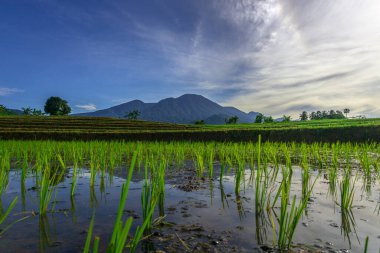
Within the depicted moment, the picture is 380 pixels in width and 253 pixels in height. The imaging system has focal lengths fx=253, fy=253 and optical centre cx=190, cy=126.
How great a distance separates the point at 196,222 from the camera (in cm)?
240

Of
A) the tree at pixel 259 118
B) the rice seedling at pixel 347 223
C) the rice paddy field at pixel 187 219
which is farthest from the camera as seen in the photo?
the tree at pixel 259 118

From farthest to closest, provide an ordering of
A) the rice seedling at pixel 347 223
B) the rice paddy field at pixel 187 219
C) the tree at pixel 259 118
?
the tree at pixel 259 118 → the rice seedling at pixel 347 223 → the rice paddy field at pixel 187 219

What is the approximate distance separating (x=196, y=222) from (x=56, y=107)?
105 meters

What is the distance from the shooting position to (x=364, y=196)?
11.1 ft

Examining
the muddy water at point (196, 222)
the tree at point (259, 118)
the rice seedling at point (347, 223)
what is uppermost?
the tree at point (259, 118)

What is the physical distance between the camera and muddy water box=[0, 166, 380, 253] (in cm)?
190

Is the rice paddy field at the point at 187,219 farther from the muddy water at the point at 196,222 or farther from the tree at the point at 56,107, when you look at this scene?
the tree at the point at 56,107

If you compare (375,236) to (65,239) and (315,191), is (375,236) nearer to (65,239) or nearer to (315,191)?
(315,191)

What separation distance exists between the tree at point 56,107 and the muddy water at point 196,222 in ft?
337

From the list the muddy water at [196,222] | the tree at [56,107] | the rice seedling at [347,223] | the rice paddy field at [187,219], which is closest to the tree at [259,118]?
the tree at [56,107]

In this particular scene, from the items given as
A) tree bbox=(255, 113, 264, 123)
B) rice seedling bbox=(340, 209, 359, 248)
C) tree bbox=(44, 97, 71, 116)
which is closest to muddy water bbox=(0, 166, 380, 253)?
rice seedling bbox=(340, 209, 359, 248)

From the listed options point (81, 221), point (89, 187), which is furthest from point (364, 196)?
point (89, 187)

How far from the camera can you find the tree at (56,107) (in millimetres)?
94825

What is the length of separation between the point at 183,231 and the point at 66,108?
105977mm
